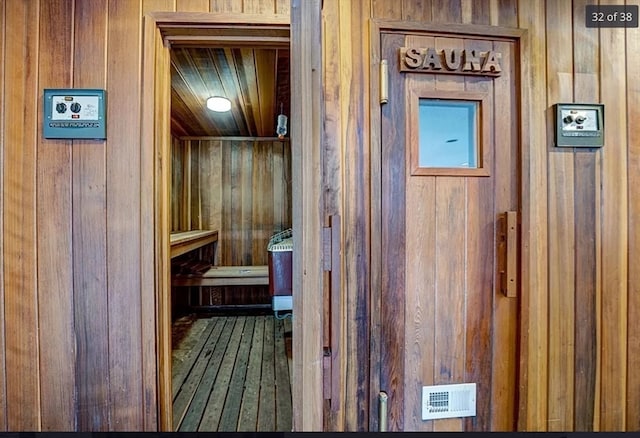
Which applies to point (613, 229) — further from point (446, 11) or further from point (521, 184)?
point (446, 11)

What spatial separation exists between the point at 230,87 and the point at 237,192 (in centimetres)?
166

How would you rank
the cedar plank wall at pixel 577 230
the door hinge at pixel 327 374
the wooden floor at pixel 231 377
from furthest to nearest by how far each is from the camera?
1. the wooden floor at pixel 231 377
2. the cedar plank wall at pixel 577 230
3. the door hinge at pixel 327 374

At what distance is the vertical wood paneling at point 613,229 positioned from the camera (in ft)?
3.89

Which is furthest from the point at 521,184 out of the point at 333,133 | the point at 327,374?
the point at 327,374

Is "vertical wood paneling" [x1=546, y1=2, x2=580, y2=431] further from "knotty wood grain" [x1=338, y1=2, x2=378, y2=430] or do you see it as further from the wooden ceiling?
the wooden ceiling

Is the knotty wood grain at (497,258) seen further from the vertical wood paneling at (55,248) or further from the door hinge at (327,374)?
the vertical wood paneling at (55,248)

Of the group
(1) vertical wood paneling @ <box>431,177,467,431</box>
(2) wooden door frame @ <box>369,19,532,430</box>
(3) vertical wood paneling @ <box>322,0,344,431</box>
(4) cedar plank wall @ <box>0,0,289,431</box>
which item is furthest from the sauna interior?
(1) vertical wood paneling @ <box>431,177,467,431</box>

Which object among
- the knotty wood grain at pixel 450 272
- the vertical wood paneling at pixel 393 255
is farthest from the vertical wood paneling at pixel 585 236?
the vertical wood paneling at pixel 393 255

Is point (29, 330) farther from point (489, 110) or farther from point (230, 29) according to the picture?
point (489, 110)

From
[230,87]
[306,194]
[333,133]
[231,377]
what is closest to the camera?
[306,194]

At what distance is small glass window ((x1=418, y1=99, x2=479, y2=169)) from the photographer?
Answer: 1094 millimetres

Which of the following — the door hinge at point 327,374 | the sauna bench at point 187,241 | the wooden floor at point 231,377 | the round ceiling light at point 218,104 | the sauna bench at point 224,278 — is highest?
the round ceiling light at point 218,104

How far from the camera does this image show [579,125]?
117cm

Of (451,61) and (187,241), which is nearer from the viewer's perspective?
(451,61)
